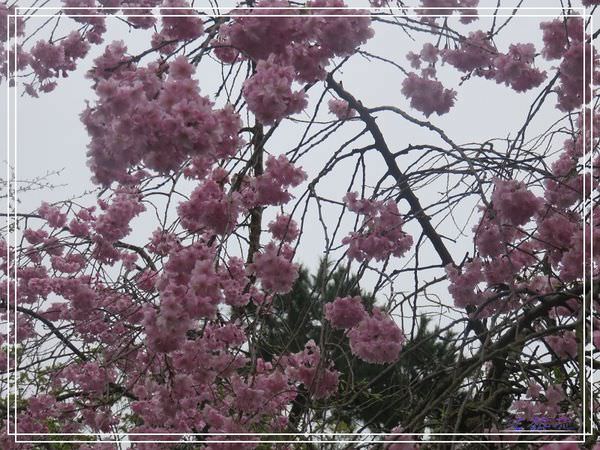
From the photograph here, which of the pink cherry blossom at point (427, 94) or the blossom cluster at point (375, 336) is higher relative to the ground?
the pink cherry blossom at point (427, 94)

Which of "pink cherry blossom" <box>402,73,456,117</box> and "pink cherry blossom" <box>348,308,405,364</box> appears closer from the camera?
"pink cherry blossom" <box>348,308,405,364</box>

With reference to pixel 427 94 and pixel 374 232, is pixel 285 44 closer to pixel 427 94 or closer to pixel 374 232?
pixel 374 232

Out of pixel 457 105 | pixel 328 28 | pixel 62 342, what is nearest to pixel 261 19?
pixel 328 28

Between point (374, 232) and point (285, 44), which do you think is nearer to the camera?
point (285, 44)

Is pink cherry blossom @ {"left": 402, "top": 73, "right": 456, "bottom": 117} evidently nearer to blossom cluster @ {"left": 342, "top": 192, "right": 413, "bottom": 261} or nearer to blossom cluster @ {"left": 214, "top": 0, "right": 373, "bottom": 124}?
blossom cluster @ {"left": 342, "top": 192, "right": 413, "bottom": 261}

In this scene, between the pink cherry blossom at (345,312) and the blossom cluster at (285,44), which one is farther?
the pink cherry blossom at (345,312)

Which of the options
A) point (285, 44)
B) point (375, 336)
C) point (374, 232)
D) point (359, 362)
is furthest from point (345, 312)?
point (359, 362)

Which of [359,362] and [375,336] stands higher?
[359,362]

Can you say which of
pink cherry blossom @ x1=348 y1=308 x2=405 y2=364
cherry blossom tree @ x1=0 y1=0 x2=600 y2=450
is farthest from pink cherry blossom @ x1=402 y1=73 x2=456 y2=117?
pink cherry blossom @ x1=348 y1=308 x2=405 y2=364

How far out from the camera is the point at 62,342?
8.03 feet

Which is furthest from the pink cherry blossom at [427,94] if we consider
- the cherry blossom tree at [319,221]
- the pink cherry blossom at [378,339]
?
the pink cherry blossom at [378,339]

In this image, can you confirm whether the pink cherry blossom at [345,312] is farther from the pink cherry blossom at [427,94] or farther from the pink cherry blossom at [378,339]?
the pink cherry blossom at [427,94]

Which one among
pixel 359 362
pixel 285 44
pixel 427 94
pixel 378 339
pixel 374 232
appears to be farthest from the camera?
pixel 359 362

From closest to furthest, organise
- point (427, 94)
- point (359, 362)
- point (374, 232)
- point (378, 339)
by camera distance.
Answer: point (378, 339) → point (374, 232) → point (427, 94) → point (359, 362)
